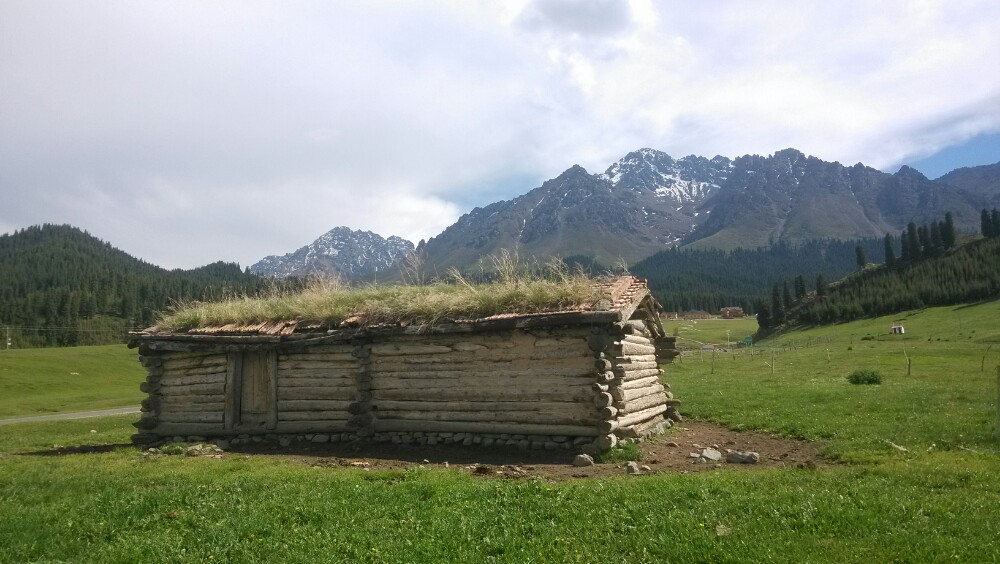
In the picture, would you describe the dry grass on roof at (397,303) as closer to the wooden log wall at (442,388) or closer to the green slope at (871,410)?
the wooden log wall at (442,388)

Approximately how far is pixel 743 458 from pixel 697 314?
181 metres

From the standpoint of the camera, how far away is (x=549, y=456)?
13383 millimetres

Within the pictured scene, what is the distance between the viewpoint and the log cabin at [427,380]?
13.6 m

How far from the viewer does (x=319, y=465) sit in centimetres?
1286

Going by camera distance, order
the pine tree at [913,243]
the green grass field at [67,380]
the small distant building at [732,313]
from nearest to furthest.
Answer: the green grass field at [67,380] < the pine tree at [913,243] < the small distant building at [732,313]

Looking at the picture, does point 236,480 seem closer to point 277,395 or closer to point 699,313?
point 277,395

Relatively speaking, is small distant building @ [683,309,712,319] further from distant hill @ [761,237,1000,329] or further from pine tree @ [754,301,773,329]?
pine tree @ [754,301,773,329]

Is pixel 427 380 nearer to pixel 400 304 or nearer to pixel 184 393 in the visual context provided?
pixel 400 304

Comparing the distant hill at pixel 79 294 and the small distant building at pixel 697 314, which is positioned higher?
the distant hill at pixel 79 294

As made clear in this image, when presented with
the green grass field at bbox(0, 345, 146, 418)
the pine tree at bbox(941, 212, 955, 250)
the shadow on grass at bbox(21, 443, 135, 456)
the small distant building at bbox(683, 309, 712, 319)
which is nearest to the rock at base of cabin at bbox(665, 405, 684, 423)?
the shadow on grass at bbox(21, 443, 135, 456)


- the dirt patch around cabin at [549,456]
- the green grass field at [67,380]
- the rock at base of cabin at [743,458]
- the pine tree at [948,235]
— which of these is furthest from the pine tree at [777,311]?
the rock at base of cabin at [743,458]

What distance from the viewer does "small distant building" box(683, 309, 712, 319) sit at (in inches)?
7008

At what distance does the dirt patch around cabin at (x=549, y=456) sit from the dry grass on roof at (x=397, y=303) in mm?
3265

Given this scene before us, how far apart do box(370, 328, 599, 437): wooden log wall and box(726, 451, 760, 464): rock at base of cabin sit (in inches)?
112
